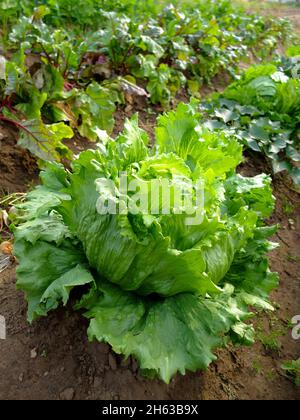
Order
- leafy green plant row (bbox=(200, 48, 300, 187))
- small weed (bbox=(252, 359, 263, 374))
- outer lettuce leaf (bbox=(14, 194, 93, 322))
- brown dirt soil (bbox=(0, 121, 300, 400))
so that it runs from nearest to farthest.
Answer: outer lettuce leaf (bbox=(14, 194, 93, 322))
brown dirt soil (bbox=(0, 121, 300, 400))
small weed (bbox=(252, 359, 263, 374))
leafy green plant row (bbox=(200, 48, 300, 187))

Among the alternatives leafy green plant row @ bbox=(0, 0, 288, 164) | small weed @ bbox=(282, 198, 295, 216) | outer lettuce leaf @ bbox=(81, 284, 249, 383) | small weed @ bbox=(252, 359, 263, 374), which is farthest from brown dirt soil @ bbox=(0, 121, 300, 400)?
small weed @ bbox=(282, 198, 295, 216)

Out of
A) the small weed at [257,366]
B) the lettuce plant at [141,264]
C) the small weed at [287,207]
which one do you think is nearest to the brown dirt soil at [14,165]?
the lettuce plant at [141,264]

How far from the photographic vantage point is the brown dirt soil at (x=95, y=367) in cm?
214

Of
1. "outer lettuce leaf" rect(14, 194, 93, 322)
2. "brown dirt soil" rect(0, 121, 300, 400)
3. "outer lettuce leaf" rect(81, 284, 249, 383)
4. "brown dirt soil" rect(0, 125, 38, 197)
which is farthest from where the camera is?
"brown dirt soil" rect(0, 125, 38, 197)

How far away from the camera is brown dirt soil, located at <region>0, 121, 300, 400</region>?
7.02 feet

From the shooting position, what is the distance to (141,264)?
198 centimetres

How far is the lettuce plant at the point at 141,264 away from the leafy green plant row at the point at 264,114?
2.03m

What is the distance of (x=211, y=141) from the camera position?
103 inches

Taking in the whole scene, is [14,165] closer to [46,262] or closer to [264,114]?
[46,262]

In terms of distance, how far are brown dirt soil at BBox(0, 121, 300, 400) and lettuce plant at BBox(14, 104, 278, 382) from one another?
0.65 ft

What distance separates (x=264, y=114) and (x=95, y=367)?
329 centimetres

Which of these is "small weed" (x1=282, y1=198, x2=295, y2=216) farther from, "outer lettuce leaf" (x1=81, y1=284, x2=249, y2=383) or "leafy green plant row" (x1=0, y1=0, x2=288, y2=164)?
"outer lettuce leaf" (x1=81, y1=284, x2=249, y2=383)
